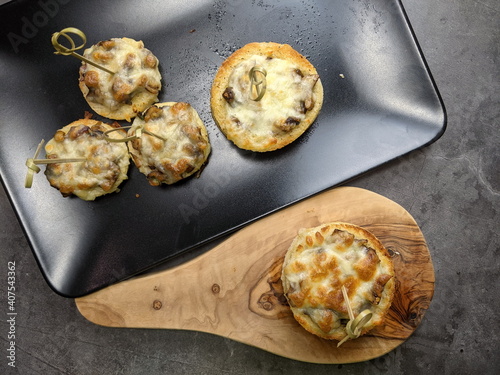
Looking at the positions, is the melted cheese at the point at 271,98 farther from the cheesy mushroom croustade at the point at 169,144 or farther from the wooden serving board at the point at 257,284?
the wooden serving board at the point at 257,284

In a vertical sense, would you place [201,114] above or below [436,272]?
above

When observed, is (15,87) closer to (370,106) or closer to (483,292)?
(370,106)

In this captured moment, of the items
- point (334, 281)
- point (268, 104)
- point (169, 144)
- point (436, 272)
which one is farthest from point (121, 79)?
point (436, 272)

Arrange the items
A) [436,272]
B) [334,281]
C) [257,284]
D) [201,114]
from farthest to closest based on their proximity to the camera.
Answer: [436,272]
[201,114]
[257,284]
[334,281]

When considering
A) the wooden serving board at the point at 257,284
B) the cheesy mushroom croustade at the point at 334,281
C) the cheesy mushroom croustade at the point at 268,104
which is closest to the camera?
the cheesy mushroom croustade at the point at 334,281

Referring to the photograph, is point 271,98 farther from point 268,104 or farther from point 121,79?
point 121,79

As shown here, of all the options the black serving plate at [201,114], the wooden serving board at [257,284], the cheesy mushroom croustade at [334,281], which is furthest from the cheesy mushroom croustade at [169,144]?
the cheesy mushroom croustade at [334,281]
